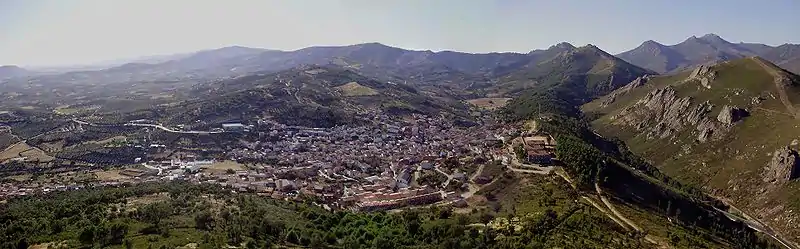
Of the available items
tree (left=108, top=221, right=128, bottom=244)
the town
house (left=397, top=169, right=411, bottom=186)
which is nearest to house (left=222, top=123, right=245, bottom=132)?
the town

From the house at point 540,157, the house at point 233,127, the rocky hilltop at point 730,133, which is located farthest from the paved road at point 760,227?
the house at point 233,127

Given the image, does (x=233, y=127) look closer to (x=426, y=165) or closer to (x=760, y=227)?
(x=426, y=165)

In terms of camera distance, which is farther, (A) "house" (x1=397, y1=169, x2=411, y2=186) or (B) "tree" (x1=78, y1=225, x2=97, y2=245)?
(A) "house" (x1=397, y1=169, x2=411, y2=186)

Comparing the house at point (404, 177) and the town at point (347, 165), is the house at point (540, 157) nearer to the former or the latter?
the town at point (347, 165)

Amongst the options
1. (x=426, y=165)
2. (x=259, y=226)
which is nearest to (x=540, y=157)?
(x=426, y=165)

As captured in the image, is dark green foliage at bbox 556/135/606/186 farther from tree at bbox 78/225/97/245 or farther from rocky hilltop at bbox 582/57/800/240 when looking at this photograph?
tree at bbox 78/225/97/245
